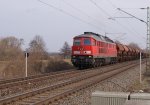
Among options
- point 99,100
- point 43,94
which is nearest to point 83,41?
point 43,94

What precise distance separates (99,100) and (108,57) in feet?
122

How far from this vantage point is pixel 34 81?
2105 cm

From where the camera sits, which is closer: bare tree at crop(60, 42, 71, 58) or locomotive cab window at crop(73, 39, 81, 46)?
locomotive cab window at crop(73, 39, 81, 46)

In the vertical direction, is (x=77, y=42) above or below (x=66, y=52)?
below

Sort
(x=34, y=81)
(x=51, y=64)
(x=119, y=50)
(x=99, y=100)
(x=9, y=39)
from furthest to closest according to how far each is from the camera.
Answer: (x=9, y=39)
(x=119, y=50)
(x=51, y=64)
(x=34, y=81)
(x=99, y=100)

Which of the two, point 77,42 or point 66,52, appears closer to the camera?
point 77,42

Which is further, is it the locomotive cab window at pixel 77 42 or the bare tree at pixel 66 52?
the bare tree at pixel 66 52

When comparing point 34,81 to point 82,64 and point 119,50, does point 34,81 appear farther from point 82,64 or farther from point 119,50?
point 119,50

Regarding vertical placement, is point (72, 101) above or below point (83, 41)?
below

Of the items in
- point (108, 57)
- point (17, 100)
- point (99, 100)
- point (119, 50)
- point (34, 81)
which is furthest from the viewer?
point (119, 50)

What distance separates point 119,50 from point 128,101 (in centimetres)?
5142

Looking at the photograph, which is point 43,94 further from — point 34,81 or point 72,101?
point 34,81

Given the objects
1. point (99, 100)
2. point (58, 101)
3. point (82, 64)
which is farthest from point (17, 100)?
point (82, 64)

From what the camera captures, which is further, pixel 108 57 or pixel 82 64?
pixel 108 57
